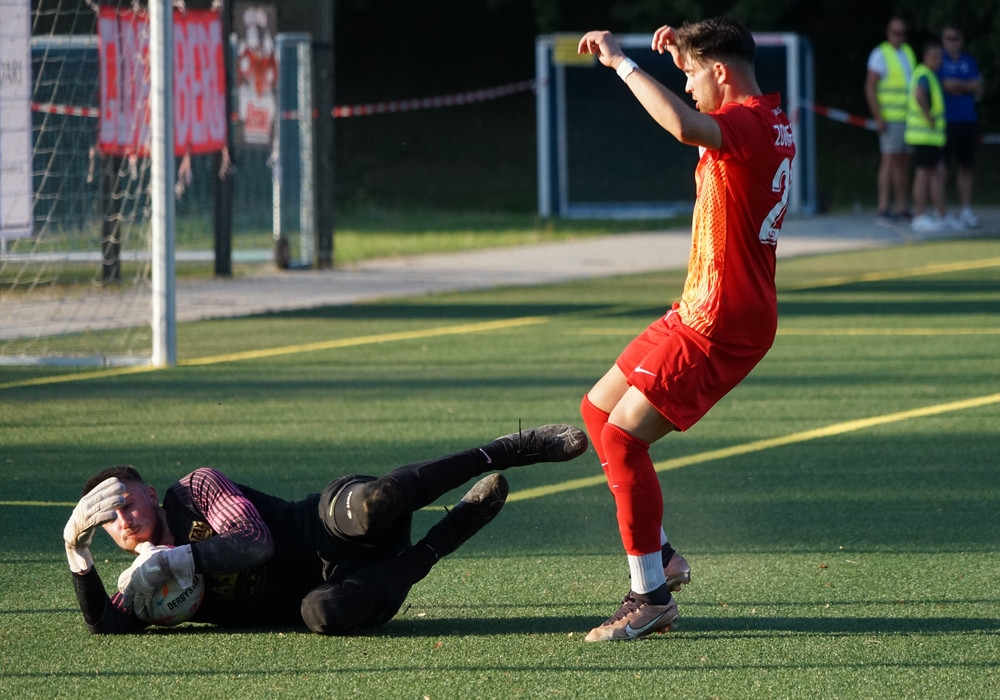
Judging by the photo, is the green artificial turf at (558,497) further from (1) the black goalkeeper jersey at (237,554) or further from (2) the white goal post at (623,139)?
(2) the white goal post at (623,139)

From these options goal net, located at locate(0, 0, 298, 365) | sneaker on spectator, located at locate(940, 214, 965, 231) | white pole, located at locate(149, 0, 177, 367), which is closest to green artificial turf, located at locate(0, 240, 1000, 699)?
white pole, located at locate(149, 0, 177, 367)

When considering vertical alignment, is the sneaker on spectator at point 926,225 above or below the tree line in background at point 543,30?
below

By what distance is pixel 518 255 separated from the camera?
17.5m

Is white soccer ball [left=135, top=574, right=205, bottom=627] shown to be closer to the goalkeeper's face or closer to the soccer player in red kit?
the goalkeeper's face

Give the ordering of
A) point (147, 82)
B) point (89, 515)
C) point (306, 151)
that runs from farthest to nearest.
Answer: point (306, 151) → point (147, 82) → point (89, 515)

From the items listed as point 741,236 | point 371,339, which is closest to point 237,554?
point 741,236

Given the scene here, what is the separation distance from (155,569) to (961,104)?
17047mm

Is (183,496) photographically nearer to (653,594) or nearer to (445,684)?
(445,684)

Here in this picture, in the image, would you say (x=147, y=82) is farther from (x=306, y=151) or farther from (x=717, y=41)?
(x=717, y=41)

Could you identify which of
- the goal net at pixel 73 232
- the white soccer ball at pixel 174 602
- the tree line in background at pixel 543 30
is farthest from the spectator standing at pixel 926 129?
the white soccer ball at pixel 174 602

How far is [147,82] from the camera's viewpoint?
12.1 metres

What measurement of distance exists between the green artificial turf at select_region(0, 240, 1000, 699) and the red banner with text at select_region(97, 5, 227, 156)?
2011 mm

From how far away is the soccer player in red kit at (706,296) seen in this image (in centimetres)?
444

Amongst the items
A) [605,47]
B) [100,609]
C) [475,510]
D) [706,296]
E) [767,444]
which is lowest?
[100,609]
